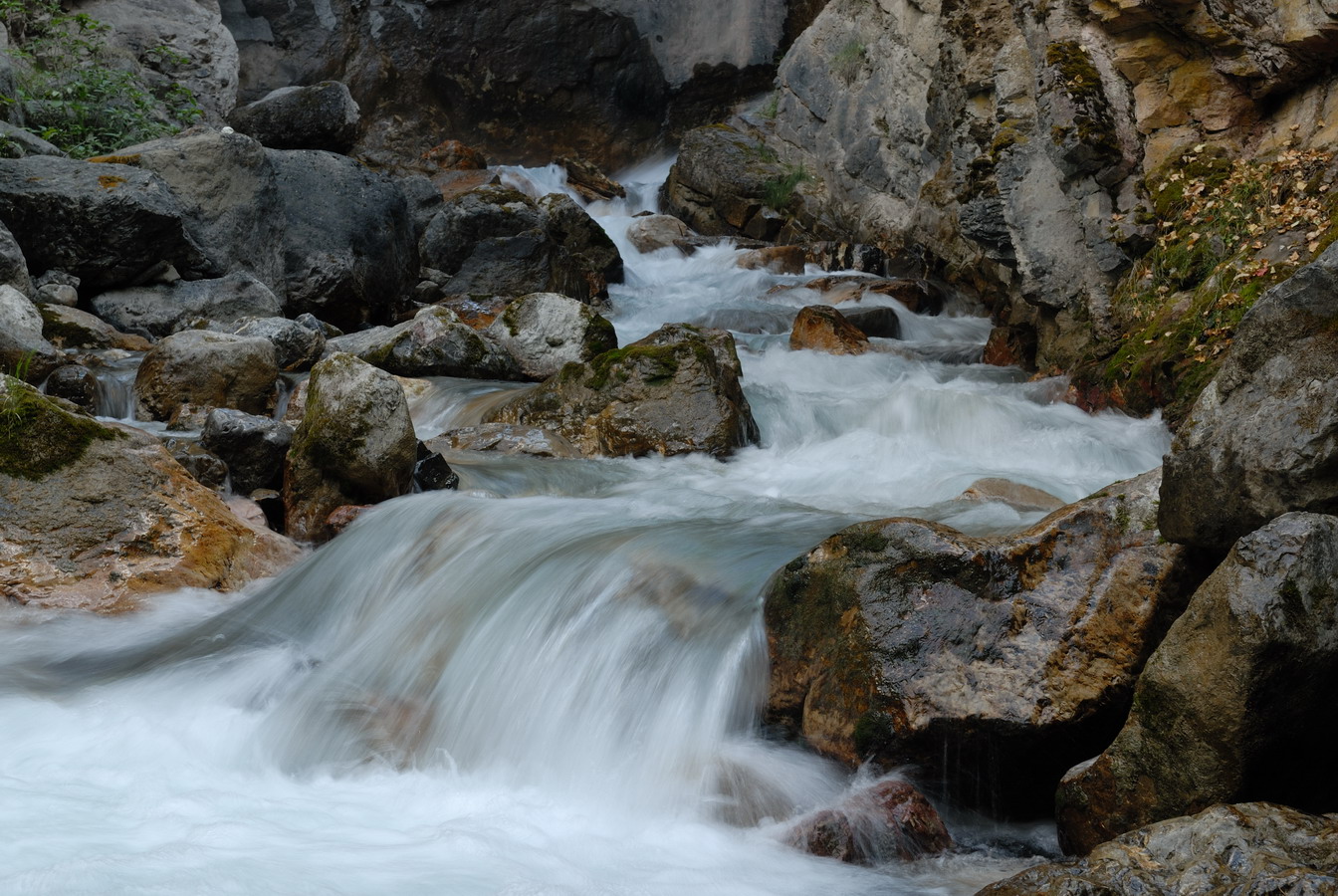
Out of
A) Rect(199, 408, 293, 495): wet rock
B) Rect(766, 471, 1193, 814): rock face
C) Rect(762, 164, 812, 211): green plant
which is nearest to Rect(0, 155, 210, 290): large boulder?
Rect(199, 408, 293, 495): wet rock

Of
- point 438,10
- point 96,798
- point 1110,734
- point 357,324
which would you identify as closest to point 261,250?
point 357,324

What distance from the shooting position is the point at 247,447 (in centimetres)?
605

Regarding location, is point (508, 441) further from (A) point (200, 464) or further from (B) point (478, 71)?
(B) point (478, 71)

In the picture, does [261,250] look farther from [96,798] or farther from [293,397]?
[96,798]

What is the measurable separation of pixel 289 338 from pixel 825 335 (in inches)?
204

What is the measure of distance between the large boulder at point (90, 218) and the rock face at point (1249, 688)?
9.46 metres

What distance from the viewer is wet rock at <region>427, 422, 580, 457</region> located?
23.8ft

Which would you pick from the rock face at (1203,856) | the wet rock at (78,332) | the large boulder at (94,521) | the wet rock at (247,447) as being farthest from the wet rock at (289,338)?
the rock face at (1203,856)

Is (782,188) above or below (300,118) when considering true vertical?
above

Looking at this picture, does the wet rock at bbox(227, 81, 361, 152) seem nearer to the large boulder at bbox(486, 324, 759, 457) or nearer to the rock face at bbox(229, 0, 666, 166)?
the large boulder at bbox(486, 324, 759, 457)

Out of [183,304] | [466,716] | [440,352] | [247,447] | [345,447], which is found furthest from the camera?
[183,304]

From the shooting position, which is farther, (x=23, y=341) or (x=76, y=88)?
(x=76, y=88)

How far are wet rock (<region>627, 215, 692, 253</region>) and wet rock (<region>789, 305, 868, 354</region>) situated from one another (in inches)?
255

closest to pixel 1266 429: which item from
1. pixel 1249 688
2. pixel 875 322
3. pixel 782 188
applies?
pixel 1249 688
